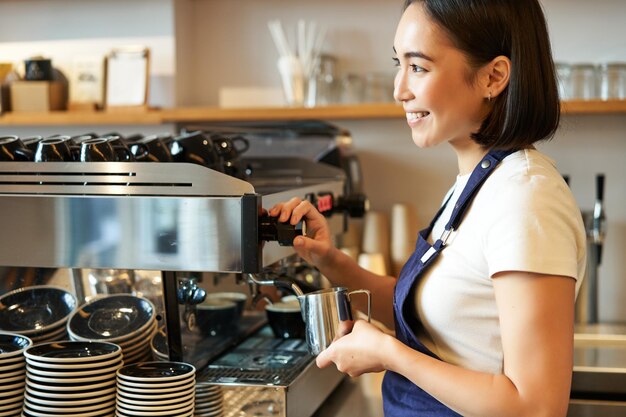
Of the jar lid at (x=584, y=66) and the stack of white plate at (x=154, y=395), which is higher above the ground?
the jar lid at (x=584, y=66)

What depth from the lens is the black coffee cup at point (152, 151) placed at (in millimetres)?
1386

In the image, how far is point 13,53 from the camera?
2.63m

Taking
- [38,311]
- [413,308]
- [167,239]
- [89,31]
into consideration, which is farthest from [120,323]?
[89,31]

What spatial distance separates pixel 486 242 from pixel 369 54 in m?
1.55

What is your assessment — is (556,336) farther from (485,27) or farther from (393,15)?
(393,15)

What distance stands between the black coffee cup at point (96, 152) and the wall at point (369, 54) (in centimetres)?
120

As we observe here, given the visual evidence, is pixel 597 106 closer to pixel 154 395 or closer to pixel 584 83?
pixel 584 83

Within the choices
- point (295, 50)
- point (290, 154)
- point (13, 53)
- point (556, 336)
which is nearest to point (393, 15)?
point (295, 50)

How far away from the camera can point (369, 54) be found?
2.50 metres

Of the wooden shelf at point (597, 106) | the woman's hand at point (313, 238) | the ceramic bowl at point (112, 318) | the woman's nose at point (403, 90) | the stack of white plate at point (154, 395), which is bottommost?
the stack of white plate at point (154, 395)

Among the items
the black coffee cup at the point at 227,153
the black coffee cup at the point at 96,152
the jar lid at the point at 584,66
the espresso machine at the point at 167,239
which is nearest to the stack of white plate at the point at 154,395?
the espresso machine at the point at 167,239

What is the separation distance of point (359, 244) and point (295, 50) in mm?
586

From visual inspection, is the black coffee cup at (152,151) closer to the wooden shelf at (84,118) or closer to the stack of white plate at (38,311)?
the stack of white plate at (38,311)

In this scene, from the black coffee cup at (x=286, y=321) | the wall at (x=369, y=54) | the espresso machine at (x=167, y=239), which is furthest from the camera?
the wall at (x=369, y=54)
